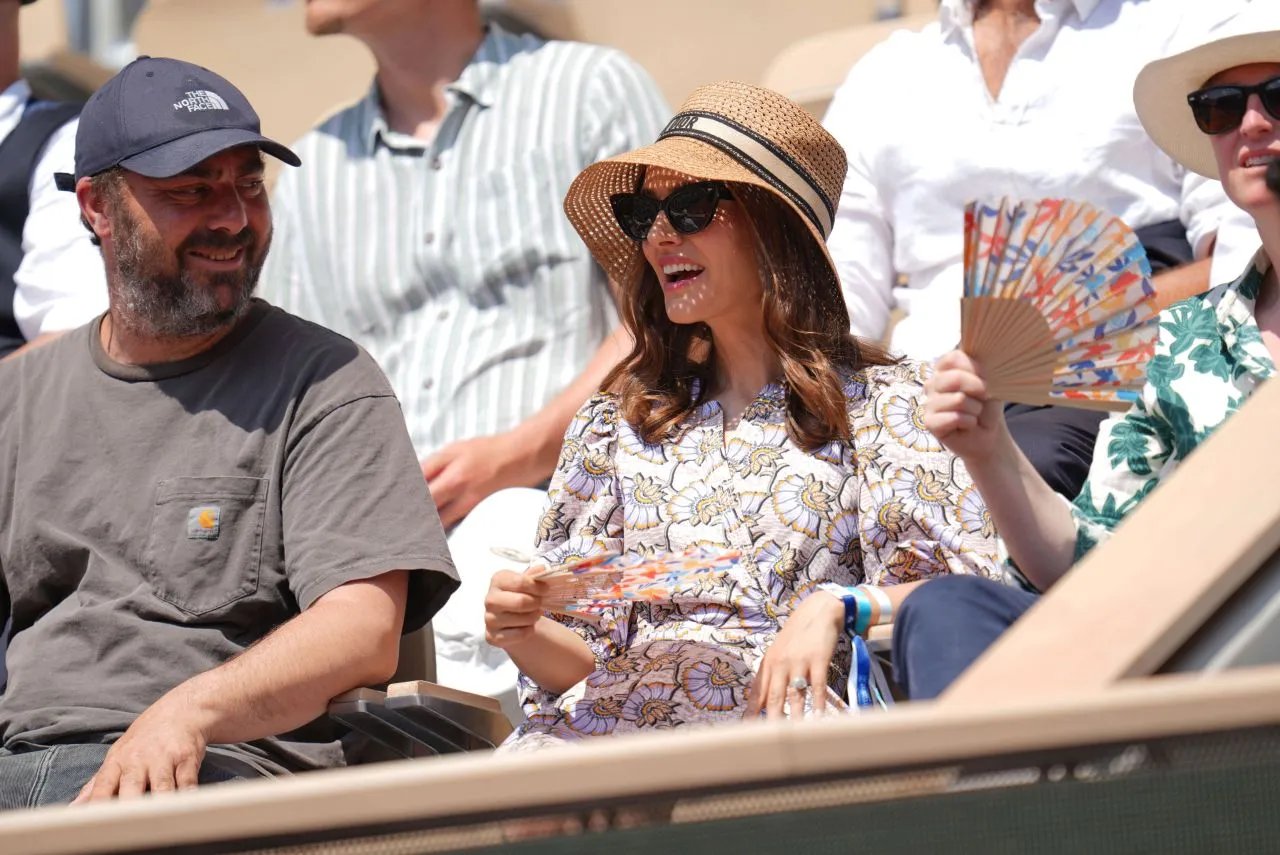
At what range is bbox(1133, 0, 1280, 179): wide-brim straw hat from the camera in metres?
2.87

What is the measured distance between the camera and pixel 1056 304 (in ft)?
7.87

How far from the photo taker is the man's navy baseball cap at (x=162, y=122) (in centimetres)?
321

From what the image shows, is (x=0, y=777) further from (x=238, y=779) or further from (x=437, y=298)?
(x=437, y=298)

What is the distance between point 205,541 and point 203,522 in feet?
0.11

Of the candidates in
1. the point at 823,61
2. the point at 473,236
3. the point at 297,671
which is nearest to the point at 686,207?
the point at 297,671

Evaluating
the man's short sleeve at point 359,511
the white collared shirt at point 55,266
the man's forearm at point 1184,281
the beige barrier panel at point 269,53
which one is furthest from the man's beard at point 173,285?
the beige barrier panel at point 269,53

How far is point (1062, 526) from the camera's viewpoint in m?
2.58

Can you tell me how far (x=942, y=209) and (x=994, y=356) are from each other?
192cm

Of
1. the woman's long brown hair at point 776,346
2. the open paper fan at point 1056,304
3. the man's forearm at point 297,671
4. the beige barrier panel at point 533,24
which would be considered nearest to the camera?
the open paper fan at point 1056,304

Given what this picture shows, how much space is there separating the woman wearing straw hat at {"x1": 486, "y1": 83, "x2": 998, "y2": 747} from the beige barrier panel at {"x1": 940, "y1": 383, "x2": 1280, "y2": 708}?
43.6 inches

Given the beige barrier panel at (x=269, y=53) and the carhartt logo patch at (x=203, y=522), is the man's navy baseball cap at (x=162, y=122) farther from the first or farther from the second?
the beige barrier panel at (x=269, y=53)

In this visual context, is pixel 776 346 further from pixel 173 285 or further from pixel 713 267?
pixel 173 285

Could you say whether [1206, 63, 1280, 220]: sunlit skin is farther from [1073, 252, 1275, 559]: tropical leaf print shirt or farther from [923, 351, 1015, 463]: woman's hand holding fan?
[923, 351, 1015, 463]: woman's hand holding fan

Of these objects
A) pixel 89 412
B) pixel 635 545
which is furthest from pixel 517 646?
pixel 89 412
